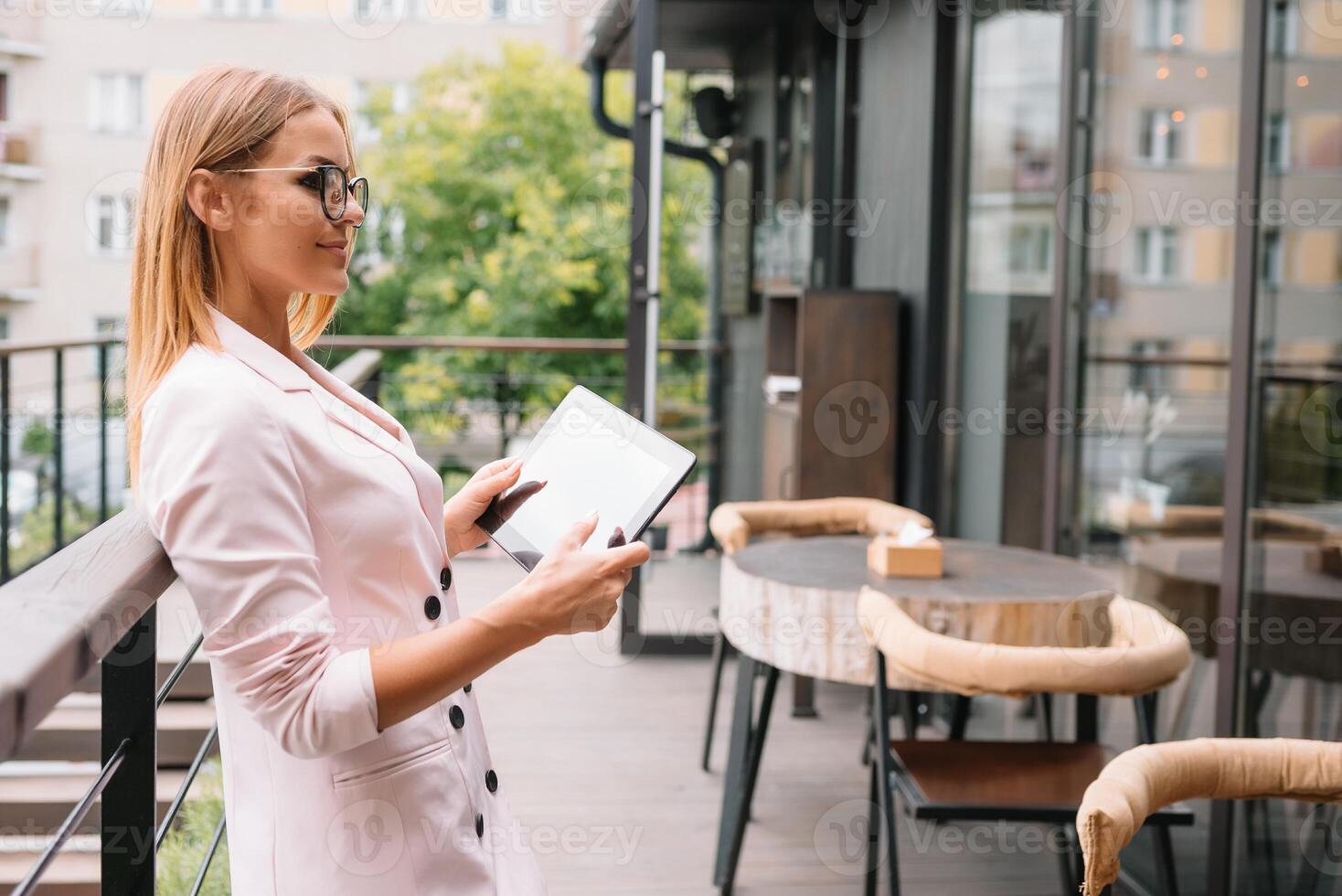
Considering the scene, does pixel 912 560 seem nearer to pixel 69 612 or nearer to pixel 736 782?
pixel 736 782

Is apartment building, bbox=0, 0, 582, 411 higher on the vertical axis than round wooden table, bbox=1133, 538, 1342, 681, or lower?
higher

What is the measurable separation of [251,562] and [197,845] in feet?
6.82

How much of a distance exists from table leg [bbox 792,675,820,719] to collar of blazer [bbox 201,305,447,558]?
2.88 metres

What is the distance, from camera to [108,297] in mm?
20406

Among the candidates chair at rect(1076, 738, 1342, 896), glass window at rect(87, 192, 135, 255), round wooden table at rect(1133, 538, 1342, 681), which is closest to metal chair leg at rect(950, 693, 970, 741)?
round wooden table at rect(1133, 538, 1342, 681)

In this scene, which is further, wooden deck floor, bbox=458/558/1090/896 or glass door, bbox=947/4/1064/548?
glass door, bbox=947/4/1064/548

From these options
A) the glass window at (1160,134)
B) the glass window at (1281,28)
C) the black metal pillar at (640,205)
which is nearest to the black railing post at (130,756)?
the glass window at (1281,28)

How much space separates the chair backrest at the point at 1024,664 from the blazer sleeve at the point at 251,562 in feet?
3.63

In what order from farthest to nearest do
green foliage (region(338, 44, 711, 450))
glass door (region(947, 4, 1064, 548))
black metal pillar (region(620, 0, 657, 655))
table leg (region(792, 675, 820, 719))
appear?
green foliage (region(338, 44, 711, 450)) → black metal pillar (region(620, 0, 657, 655)) → table leg (region(792, 675, 820, 719)) → glass door (region(947, 4, 1064, 548))

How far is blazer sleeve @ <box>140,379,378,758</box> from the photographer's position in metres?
0.88

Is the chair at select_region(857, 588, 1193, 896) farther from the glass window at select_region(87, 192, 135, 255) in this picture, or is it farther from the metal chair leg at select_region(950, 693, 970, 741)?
the glass window at select_region(87, 192, 135, 255)

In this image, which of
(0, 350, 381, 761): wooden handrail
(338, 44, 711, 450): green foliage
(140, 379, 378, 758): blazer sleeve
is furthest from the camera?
(338, 44, 711, 450): green foliage

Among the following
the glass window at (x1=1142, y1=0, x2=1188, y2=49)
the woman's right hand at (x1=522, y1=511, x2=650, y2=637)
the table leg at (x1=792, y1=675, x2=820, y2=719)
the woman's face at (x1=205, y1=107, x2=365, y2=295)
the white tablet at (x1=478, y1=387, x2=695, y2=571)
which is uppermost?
the glass window at (x1=1142, y1=0, x2=1188, y2=49)

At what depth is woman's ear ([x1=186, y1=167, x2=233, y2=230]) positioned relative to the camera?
3.33 feet
